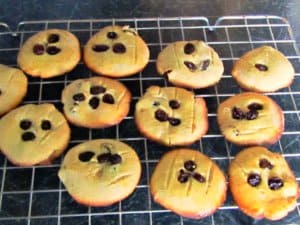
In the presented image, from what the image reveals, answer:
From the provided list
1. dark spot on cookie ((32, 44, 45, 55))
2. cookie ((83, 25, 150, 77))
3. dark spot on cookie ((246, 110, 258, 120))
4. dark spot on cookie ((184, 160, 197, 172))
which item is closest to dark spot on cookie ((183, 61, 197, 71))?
cookie ((83, 25, 150, 77))

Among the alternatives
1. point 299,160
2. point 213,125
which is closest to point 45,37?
point 213,125

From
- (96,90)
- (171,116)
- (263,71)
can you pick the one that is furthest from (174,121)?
(263,71)

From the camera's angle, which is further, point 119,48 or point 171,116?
point 119,48

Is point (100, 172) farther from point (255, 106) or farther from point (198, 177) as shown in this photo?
point (255, 106)

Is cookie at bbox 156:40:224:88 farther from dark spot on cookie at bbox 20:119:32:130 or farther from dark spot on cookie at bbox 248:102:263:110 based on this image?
dark spot on cookie at bbox 20:119:32:130

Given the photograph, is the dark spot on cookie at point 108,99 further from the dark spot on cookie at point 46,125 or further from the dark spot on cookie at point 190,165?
the dark spot on cookie at point 190,165

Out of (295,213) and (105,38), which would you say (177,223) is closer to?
(295,213)

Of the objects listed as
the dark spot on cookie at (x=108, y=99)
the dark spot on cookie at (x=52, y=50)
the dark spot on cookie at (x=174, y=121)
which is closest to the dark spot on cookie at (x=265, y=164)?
the dark spot on cookie at (x=174, y=121)
